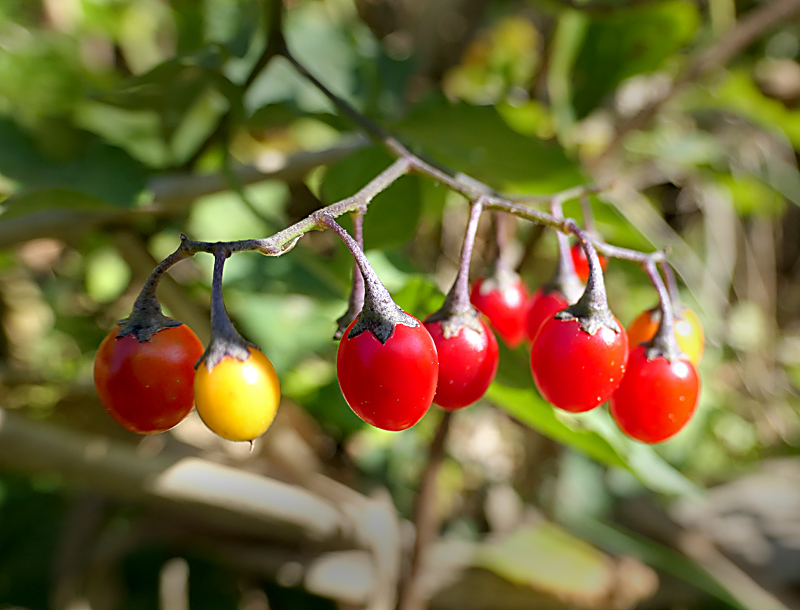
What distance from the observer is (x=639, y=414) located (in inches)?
24.5

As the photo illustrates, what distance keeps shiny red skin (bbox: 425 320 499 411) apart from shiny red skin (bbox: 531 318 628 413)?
0.06 metres

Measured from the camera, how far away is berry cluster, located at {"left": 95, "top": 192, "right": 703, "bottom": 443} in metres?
0.45

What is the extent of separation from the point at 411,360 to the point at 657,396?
11.3 inches

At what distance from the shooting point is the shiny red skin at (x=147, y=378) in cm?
49

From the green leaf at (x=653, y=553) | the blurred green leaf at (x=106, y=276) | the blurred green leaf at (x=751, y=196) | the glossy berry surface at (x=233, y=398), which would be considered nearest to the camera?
the glossy berry surface at (x=233, y=398)

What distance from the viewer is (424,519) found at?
110 cm

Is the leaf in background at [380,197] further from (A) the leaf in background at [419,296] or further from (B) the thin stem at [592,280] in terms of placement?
(B) the thin stem at [592,280]

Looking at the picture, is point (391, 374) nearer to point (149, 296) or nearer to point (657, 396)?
point (149, 296)

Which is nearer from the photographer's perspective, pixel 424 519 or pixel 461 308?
pixel 461 308

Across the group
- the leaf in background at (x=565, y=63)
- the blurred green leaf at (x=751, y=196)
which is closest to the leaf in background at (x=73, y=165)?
the leaf in background at (x=565, y=63)

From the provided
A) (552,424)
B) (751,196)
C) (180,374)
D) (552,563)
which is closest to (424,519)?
(552,563)

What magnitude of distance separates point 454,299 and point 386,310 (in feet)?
0.39

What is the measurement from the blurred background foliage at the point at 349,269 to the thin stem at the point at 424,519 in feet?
0.32

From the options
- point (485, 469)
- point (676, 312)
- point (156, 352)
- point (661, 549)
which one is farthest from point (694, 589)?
Answer: point (156, 352)
